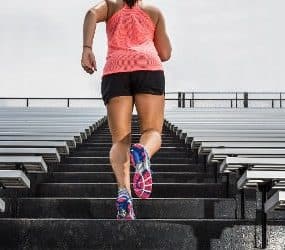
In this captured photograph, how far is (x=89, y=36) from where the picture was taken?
434 cm

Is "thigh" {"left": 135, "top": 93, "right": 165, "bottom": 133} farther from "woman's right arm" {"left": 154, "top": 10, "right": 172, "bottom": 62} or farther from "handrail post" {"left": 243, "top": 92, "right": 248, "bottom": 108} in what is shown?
"handrail post" {"left": 243, "top": 92, "right": 248, "bottom": 108}

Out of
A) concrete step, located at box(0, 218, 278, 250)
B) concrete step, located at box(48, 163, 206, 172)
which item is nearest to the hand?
concrete step, located at box(0, 218, 278, 250)

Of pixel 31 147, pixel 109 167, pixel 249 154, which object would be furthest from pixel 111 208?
pixel 109 167

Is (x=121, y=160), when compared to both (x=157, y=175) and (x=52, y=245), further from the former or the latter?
(x=157, y=175)

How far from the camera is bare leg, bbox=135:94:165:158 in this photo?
4.37 meters

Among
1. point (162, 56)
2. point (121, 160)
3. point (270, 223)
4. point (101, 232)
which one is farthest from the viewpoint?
point (162, 56)

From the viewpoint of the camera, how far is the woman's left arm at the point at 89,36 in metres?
4.27

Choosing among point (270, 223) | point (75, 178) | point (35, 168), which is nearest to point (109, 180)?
point (75, 178)

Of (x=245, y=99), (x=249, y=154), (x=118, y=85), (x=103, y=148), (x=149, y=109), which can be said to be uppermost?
(x=118, y=85)

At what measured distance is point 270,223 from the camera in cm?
403

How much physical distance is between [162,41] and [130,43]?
244 mm

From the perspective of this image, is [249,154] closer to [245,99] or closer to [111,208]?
[111,208]

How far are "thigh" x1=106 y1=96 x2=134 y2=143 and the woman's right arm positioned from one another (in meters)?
0.41

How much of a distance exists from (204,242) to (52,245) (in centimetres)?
73
